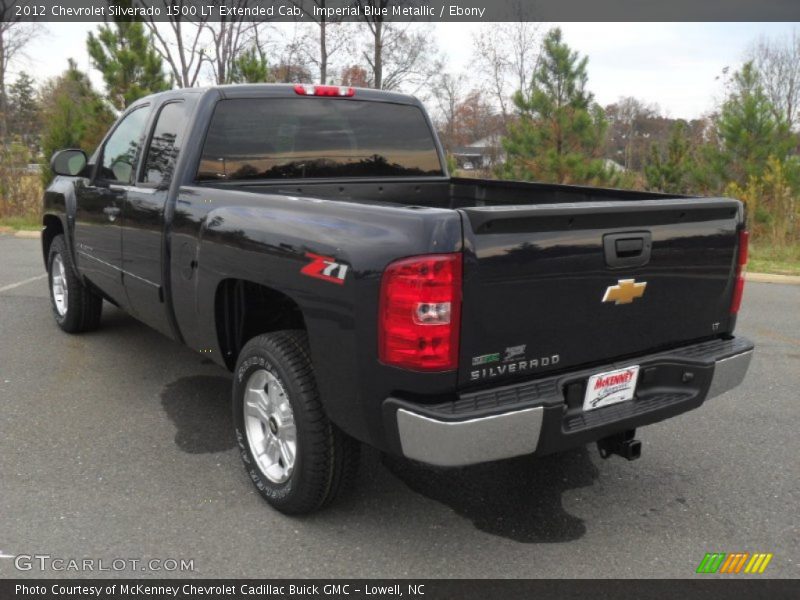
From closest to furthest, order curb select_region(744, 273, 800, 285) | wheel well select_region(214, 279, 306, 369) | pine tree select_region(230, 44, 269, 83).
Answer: wheel well select_region(214, 279, 306, 369) < curb select_region(744, 273, 800, 285) < pine tree select_region(230, 44, 269, 83)

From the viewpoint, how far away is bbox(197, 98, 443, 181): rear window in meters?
3.93

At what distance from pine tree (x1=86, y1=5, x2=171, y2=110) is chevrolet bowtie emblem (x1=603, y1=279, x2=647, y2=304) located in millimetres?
15666

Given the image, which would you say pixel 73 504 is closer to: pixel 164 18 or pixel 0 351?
pixel 0 351

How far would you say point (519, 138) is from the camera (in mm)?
15297

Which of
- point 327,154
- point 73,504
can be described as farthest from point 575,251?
point 73,504

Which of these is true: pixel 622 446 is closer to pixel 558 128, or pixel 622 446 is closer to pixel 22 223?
pixel 558 128

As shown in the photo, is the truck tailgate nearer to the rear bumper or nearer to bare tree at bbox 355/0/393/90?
the rear bumper

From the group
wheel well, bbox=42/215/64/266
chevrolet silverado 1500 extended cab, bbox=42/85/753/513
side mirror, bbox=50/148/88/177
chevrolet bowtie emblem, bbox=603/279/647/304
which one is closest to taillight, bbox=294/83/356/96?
chevrolet silverado 1500 extended cab, bbox=42/85/753/513

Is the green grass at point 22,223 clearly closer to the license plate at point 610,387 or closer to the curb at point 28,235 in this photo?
the curb at point 28,235

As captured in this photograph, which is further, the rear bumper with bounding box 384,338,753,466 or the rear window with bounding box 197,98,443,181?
the rear window with bounding box 197,98,443,181

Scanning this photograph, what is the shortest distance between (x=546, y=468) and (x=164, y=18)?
30.9 metres

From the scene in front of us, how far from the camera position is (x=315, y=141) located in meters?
4.26

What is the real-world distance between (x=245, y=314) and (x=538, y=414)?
5.33 feet

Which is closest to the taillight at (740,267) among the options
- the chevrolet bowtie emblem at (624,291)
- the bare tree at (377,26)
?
the chevrolet bowtie emblem at (624,291)
